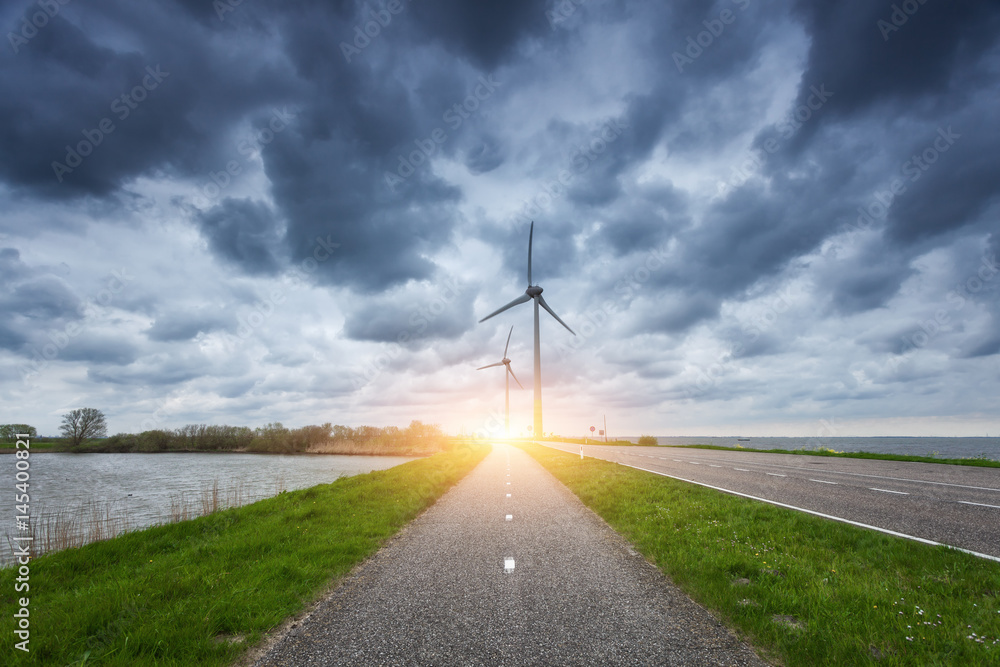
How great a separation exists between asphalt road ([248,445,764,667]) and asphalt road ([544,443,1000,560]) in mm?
5890

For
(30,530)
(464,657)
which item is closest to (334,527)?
(464,657)

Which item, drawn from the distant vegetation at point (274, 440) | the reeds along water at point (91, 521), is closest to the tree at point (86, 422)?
the distant vegetation at point (274, 440)

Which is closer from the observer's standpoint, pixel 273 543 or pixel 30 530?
pixel 273 543

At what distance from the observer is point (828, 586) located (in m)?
5.93

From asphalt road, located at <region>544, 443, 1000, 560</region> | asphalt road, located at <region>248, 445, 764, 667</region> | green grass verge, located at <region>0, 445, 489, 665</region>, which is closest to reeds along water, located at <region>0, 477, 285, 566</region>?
green grass verge, located at <region>0, 445, 489, 665</region>

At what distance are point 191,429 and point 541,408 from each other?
86186 millimetres

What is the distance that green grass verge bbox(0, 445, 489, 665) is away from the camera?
487cm

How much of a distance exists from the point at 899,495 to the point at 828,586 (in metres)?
10.5

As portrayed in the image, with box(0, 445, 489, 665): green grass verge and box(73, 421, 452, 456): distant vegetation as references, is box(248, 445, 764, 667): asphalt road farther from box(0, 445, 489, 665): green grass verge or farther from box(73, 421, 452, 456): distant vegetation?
box(73, 421, 452, 456): distant vegetation

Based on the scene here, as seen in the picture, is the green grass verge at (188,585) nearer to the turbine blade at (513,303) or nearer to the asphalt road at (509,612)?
the asphalt road at (509,612)

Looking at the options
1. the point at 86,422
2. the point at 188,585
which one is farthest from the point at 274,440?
the point at 188,585

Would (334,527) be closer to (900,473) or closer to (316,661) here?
(316,661)

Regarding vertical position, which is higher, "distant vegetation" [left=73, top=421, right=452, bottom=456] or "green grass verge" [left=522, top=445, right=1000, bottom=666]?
"green grass verge" [left=522, top=445, right=1000, bottom=666]

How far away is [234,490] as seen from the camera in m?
28.4
